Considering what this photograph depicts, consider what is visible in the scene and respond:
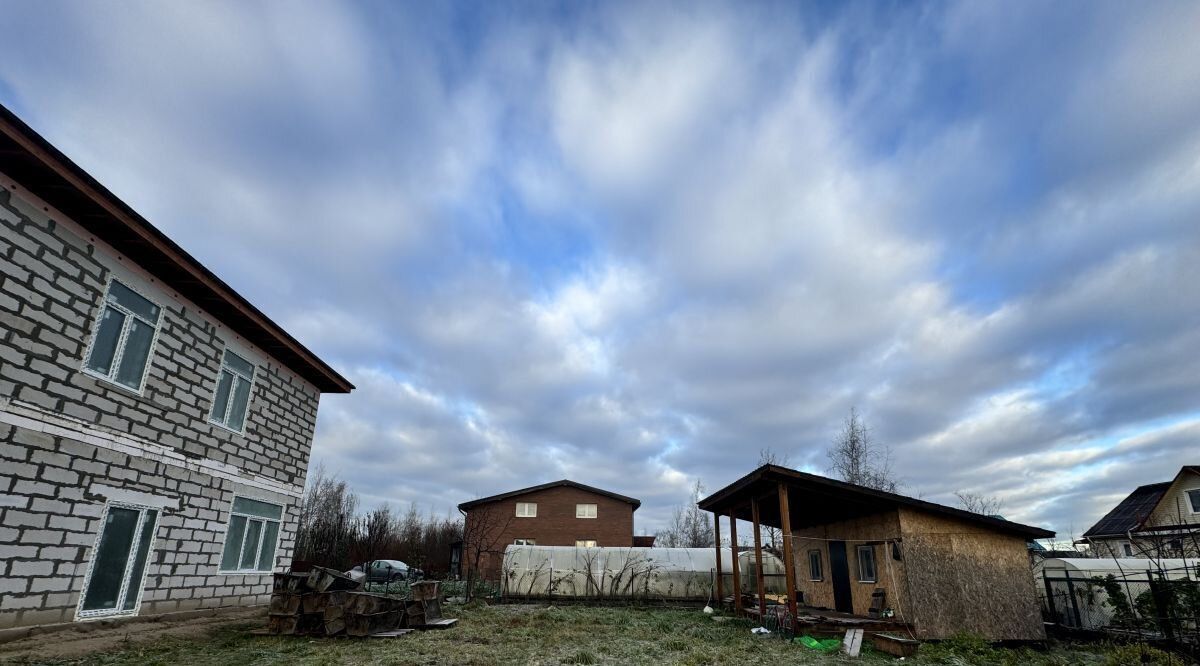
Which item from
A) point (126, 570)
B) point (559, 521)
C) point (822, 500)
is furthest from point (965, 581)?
point (559, 521)

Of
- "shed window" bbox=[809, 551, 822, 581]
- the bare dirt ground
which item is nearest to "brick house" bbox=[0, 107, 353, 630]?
the bare dirt ground

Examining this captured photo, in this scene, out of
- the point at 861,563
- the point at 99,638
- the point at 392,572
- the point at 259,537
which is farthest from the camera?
the point at 392,572

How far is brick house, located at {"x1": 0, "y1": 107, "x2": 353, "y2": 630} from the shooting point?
8500 millimetres

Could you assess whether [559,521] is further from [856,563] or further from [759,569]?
[759,569]

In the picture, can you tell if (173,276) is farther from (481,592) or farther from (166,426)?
(481,592)

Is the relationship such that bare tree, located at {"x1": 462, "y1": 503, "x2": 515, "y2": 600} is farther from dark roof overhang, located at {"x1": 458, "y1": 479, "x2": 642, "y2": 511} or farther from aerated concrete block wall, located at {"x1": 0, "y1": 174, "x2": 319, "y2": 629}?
aerated concrete block wall, located at {"x1": 0, "y1": 174, "x2": 319, "y2": 629}

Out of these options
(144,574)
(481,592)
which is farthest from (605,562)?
(144,574)

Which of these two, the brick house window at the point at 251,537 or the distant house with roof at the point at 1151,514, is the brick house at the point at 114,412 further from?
the distant house with roof at the point at 1151,514

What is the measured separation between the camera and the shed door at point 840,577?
62.0 ft

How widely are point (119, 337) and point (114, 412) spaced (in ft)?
4.25

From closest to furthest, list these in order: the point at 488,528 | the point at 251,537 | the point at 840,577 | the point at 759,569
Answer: the point at 251,537
the point at 759,569
the point at 840,577
the point at 488,528

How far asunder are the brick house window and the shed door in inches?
658

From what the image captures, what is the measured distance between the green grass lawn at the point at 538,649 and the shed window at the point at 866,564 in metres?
3.29

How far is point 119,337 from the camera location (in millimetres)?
10312
